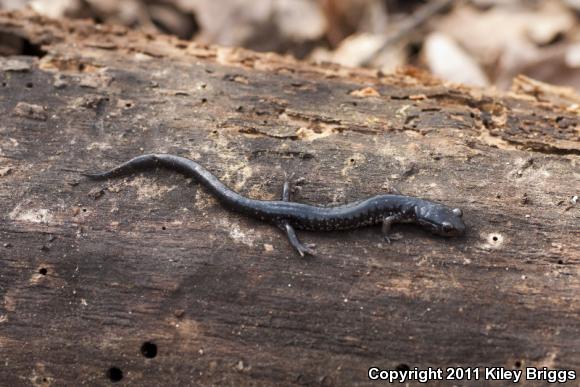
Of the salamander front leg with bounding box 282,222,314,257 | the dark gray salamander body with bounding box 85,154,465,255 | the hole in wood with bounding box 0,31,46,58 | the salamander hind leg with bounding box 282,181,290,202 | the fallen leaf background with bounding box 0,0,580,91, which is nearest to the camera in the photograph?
the salamander front leg with bounding box 282,222,314,257

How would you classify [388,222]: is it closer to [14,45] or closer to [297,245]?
[297,245]

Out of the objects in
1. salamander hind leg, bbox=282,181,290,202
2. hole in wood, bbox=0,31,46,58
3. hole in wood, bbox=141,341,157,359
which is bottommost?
hole in wood, bbox=141,341,157,359

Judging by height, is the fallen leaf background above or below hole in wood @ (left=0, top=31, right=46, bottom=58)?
above

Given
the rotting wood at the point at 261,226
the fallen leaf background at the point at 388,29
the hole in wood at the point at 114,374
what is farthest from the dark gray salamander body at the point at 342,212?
the fallen leaf background at the point at 388,29

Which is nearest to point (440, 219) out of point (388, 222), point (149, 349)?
point (388, 222)

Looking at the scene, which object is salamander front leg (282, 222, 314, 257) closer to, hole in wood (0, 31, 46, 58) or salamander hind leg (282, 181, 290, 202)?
salamander hind leg (282, 181, 290, 202)

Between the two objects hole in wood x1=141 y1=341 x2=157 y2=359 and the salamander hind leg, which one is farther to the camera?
the salamander hind leg

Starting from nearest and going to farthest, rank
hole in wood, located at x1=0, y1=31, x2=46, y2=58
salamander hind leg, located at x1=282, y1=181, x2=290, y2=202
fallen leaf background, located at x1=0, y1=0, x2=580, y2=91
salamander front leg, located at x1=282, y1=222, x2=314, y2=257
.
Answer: salamander front leg, located at x1=282, y1=222, x2=314, y2=257
salamander hind leg, located at x1=282, y1=181, x2=290, y2=202
hole in wood, located at x1=0, y1=31, x2=46, y2=58
fallen leaf background, located at x1=0, y1=0, x2=580, y2=91

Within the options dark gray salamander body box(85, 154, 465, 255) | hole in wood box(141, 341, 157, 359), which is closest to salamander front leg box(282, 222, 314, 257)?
dark gray salamander body box(85, 154, 465, 255)
